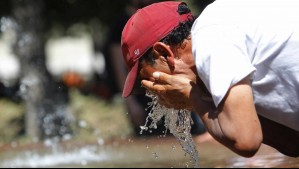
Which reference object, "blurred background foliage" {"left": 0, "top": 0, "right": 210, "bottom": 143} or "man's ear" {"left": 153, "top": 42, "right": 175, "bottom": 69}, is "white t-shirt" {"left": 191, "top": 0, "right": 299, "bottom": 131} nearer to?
"man's ear" {"left": 153, "top": 42, "right": 175, "bottom": 69}

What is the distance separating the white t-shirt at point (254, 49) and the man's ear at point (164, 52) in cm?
16

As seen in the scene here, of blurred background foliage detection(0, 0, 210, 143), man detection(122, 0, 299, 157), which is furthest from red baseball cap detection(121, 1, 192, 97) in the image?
blurred background foliage detection(0, 0, 210, 143)

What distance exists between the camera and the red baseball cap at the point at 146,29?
3252 mm

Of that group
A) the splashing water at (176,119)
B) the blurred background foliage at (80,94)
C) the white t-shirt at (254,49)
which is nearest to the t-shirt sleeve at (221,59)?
the white t-shirt at (254,49)

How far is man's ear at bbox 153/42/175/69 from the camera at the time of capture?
126 inches

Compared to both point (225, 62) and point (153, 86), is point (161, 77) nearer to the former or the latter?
point (153, 86)

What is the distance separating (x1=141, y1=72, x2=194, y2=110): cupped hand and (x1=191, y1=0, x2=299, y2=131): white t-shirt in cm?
17

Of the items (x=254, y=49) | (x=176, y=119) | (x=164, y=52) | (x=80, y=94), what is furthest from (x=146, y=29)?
(x=80, y=94)

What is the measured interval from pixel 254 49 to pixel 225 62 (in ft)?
0.58

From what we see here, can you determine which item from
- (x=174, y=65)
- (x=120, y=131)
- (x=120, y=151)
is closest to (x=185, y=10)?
(x=174, y=65)

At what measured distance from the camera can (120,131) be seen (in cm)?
1054

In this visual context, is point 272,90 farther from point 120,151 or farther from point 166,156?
point 120,151

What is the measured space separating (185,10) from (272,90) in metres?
0.50

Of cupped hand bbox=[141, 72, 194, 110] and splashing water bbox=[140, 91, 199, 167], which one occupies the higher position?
cupped hand bbox=[141, 72, 194, 110]
